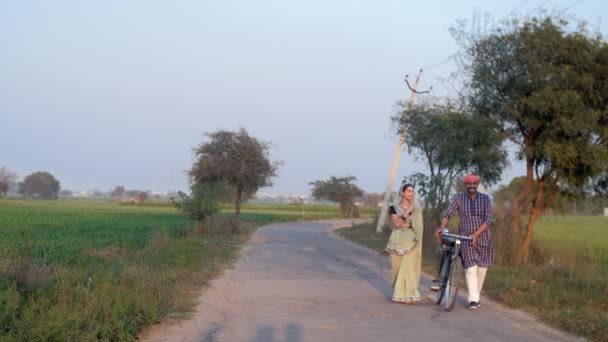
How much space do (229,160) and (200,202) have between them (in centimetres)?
1507

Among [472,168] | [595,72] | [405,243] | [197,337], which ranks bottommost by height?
[197,337]

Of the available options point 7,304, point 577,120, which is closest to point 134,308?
point 7,304

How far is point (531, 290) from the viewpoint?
35.6ft

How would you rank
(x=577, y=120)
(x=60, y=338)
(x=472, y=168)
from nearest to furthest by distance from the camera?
(x=60, y=338) → (x=577, y=120) → (x=472, y=168)

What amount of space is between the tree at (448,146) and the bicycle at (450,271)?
6.78 m

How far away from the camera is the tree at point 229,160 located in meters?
39.9

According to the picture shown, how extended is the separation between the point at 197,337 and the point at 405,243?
3794 mm

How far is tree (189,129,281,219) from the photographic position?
39.9 m

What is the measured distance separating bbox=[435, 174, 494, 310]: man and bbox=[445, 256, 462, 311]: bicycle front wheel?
127mm

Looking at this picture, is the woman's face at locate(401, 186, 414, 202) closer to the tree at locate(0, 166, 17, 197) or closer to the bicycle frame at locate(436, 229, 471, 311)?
the bicycle frame at locate(436, 229, 471, 311)

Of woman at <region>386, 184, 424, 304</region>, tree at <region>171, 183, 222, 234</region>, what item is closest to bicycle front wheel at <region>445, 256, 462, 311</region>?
woman at <region>386, 184, 424, 304</region>

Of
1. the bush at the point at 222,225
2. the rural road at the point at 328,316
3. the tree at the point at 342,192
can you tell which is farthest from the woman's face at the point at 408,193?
the tree at the point at 342,192

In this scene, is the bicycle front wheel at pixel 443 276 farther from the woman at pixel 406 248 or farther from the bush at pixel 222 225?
the bush at pixel 222 225

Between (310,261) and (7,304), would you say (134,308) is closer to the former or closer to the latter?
(7,304)
